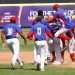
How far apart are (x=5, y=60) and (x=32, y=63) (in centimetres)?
165

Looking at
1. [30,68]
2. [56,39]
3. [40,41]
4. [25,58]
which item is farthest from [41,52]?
[25,58]

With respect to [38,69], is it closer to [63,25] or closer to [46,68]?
[46,68]

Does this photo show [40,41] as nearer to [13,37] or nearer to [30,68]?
[13,37]

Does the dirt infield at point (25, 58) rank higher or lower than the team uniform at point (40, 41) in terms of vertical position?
lower

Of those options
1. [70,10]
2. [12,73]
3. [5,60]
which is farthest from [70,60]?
[70,10]

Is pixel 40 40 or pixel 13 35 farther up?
pixel 13 35

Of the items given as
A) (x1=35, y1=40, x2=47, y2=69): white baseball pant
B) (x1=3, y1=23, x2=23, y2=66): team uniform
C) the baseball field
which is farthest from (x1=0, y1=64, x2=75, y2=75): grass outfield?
(x1=3, y1=23, x2=23, y2=66): team uniform

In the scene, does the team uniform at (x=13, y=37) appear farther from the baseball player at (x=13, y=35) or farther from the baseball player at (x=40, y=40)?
the baseball player at (x=40, y=40)

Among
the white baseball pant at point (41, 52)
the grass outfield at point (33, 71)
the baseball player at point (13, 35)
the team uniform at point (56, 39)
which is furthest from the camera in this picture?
the team uniform at point (56, 39)

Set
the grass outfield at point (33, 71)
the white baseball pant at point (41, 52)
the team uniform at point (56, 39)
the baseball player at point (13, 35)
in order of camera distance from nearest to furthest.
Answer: the grass outfield at point (33, 71), the white baseball pant at point (41, 52), the baseball player at point (13, 35), the team uniform at point (56, 39)

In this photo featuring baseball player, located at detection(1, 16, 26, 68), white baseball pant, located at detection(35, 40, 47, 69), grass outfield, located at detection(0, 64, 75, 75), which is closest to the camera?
grass outfield, located at detection(0, 64, 75, 75)

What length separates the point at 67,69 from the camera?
1747cm

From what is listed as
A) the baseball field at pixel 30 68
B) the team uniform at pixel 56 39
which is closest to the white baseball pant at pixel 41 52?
the baseball field at pixel 30 68

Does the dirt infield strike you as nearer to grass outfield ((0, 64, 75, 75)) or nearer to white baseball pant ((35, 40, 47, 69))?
grass outfield ((0, 64, 75, 75))
